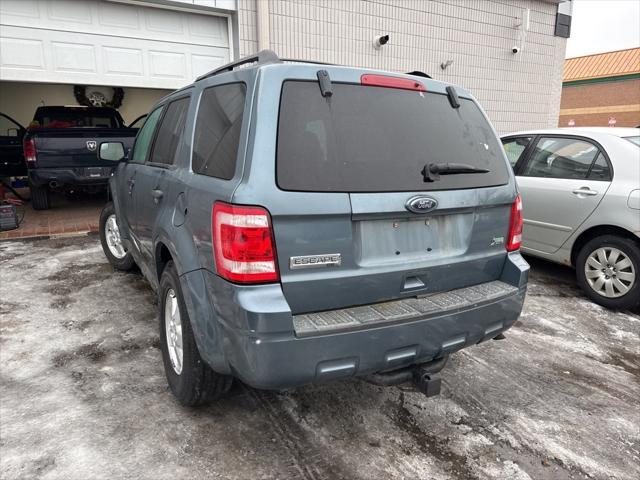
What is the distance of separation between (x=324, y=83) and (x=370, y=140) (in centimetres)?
33

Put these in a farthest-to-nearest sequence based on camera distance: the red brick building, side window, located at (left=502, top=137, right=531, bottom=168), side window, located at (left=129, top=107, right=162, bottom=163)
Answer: the red brick building < side window, located at (left=502, top=137, right=531, bottom=168) < side window, located at (left=129, top=107, right=162, bottom=163)

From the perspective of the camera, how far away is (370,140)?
2.09m

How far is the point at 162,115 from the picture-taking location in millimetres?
3299

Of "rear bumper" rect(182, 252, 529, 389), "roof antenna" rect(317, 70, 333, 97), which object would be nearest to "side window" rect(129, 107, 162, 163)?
"rear bumper" rect(182, 252, 529, 389)

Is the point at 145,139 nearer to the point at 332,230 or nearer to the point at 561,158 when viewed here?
the point at 332,230

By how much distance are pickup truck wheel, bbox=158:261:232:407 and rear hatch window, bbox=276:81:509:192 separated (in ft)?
3.28

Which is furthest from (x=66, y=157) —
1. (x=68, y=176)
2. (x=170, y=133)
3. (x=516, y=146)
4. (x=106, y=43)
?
(x=516, y=146)

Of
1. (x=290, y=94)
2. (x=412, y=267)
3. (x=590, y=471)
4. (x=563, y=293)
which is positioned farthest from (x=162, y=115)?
(x=563, y=293)

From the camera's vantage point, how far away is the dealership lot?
7.04 ft

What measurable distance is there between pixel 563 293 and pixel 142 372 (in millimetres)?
4051

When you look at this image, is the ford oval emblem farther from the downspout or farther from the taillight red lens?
the downspout

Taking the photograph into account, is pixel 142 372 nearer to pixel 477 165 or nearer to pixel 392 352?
pixel 392 352

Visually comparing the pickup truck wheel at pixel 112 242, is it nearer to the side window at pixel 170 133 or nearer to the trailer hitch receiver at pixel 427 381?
the side window at pixel 170 133

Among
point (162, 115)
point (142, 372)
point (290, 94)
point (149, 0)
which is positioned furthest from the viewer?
point (149, 0)
